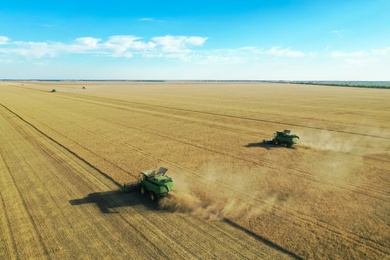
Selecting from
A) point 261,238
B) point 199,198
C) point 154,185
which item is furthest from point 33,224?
point 261,238

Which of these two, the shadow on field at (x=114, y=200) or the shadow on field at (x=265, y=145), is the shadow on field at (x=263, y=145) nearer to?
the shadow on field at (x=265, y=145)

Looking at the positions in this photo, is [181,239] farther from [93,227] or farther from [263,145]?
[263,145]

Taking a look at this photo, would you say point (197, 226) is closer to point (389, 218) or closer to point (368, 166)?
point (389, 218)

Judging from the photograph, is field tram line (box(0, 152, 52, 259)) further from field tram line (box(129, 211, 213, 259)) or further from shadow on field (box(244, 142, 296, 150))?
shadow on field (box(244, 142, 296, 150))

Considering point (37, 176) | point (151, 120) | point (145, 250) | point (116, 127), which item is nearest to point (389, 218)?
point (145, 250)

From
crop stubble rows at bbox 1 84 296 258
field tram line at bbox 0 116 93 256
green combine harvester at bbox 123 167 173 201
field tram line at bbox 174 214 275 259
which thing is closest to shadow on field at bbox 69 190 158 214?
crop stubble rows at bbox 1 84 296 258

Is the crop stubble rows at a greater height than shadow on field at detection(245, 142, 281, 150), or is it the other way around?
shadow on field at detection(245, 142, 281, 150)
